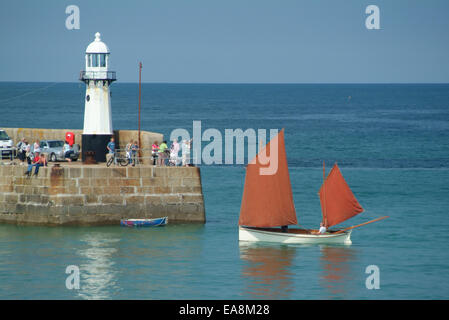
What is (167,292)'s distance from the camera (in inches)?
1216

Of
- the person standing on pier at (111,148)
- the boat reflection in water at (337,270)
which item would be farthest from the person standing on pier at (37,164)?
the boat reflection in water at (337,270)

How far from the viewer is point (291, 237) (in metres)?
38.0

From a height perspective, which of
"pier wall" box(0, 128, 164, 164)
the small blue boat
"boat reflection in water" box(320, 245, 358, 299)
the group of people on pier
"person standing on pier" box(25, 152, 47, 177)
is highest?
"pier wall" box(0, 128, 164, 164)

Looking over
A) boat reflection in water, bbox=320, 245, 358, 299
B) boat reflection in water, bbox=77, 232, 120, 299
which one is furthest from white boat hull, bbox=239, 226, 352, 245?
boat reflection in water, bbox=77, 232, 120, 299

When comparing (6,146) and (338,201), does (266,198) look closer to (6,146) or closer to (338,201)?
(338,201)

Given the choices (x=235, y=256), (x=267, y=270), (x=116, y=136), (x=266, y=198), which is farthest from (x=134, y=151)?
(x=267, y=270)

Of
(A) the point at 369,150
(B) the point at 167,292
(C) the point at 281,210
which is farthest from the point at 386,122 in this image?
(B) the point at 167,292

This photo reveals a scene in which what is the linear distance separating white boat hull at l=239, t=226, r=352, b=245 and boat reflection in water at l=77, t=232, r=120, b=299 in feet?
19.1

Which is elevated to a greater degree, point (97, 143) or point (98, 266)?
point (97, 143)

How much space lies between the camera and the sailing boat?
125 feet

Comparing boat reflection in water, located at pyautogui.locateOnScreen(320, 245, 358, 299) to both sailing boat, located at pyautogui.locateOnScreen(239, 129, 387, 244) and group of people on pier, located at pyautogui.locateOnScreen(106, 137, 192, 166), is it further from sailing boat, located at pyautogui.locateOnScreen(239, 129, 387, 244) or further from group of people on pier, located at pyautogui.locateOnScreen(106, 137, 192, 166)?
group of people on pier, located at pyautogui.locateOnScreen(106, 137, 192, 166)

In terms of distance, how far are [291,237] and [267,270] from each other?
14.9ft
